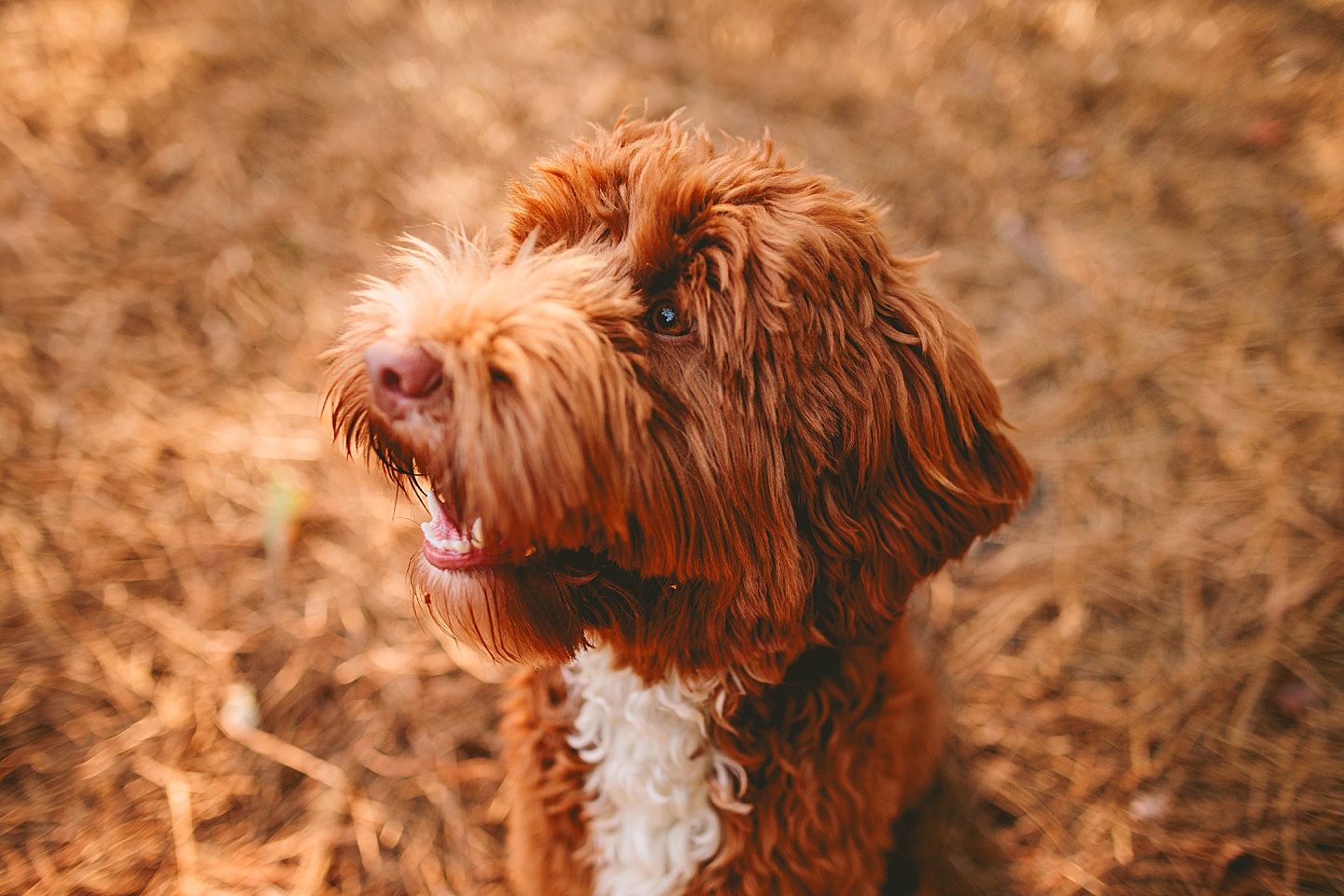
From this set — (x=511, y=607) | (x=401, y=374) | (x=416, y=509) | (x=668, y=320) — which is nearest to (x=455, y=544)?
(x=511, y=607)

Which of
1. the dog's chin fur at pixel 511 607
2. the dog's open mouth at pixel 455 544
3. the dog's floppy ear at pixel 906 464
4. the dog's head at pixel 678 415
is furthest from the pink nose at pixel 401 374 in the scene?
the dog's floppy ear at pixel 906 464

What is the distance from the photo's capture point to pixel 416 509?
279 centimetres

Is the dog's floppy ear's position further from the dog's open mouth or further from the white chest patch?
the dog's open mouth

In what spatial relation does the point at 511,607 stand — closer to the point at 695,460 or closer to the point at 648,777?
the point at 695,460

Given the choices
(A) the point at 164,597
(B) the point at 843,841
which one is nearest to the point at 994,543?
(B) the point at 843,841

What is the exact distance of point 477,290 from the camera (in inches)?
54.5

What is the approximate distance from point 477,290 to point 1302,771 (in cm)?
285

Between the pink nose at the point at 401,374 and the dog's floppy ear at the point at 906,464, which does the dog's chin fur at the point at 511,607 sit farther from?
the dog's floppy ear at the point at 906,464

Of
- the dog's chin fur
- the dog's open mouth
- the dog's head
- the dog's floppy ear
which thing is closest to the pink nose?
the dog's head

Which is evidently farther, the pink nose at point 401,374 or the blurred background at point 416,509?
the blurred background at point 416,509

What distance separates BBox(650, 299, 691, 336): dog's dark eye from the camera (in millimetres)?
1492

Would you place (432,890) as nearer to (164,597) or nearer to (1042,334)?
(164,597)

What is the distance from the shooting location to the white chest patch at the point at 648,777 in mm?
1773

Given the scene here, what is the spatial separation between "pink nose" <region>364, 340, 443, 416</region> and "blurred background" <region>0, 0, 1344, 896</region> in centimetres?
82
